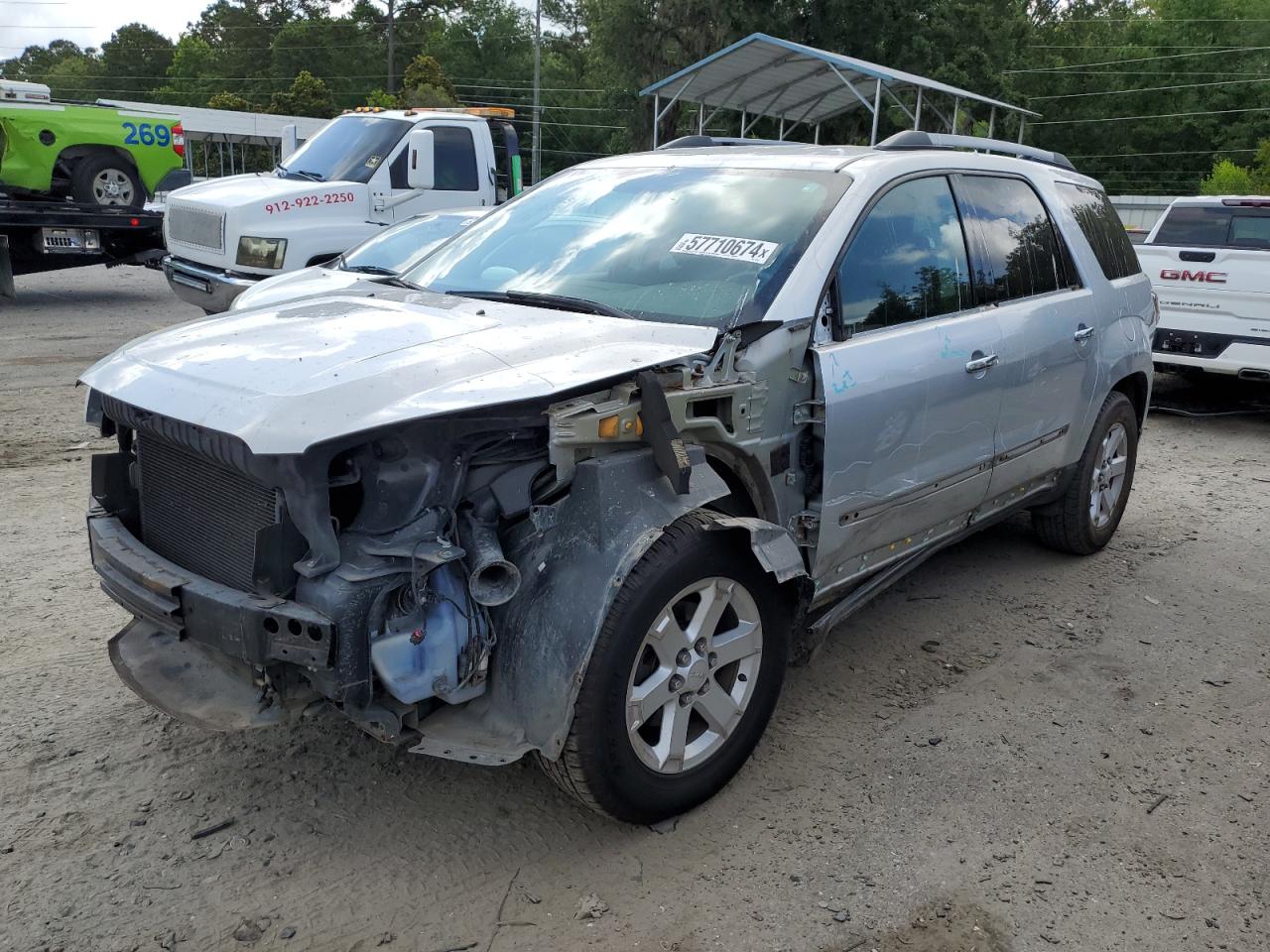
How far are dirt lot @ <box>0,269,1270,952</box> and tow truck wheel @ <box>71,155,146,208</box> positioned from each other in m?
10.2

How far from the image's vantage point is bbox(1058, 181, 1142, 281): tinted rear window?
Result: 16.6ft

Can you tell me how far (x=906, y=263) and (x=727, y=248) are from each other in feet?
2.36

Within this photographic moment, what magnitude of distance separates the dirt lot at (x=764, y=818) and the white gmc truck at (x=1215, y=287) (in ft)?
16.7

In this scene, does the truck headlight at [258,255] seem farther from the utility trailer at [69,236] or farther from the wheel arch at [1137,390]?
the wheel arch at [1137,390]

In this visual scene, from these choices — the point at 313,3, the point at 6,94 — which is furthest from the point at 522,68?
the point at 6,94

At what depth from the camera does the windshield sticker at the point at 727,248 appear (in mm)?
3479

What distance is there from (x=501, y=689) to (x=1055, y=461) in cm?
316

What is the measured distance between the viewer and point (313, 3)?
224 feet

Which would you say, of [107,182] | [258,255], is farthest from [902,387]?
[107,182]

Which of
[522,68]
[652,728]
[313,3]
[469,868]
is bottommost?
[469,868]

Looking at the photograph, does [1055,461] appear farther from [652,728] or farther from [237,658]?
[237,658]

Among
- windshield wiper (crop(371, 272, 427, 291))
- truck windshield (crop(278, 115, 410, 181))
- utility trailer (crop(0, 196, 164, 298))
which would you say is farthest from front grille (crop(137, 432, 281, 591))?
utility trailer (crop(0, 196, 164, 298))

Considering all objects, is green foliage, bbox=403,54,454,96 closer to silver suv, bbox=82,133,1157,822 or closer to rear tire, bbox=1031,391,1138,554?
rear tire, bbox=1031,391,1138,554

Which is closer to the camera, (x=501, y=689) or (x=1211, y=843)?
(x=501, y=689)
